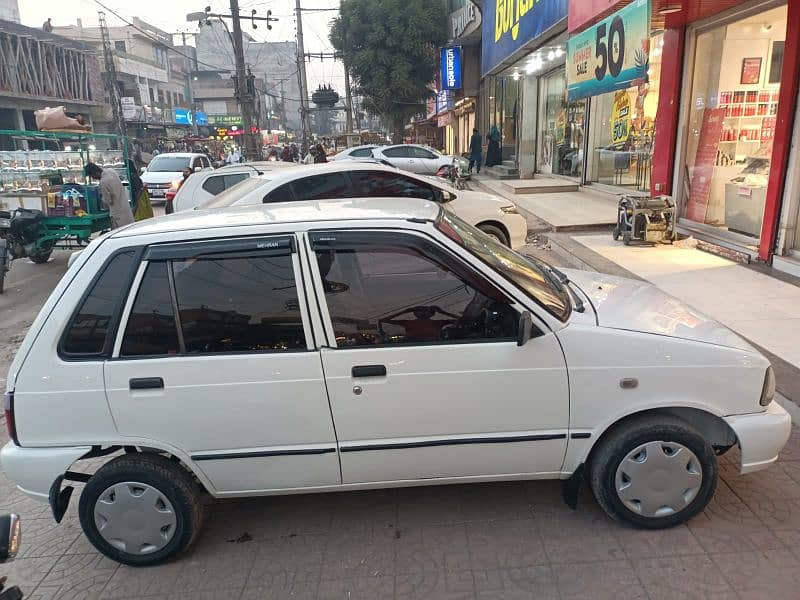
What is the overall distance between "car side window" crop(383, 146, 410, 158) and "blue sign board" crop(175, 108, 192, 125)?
49.3 m

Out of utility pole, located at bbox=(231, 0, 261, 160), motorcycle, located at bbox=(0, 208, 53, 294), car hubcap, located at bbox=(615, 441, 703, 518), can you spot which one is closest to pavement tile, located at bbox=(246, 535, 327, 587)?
car hubcap, located at bbox=(615, 441, 703, 518)

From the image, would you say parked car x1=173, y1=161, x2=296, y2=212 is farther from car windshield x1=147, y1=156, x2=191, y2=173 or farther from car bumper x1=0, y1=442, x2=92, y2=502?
car windshield x1=147, y1=156, x2=191, y2=173

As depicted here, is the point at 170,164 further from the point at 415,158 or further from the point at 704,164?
the point at 704,164

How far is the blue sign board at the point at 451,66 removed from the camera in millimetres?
28594

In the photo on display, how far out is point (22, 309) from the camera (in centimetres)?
798

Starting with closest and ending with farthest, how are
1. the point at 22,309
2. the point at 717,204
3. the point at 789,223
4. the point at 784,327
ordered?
1. the point at 784,327
2. the point at 789,223
3. the point at 22,309
4. the point at 717,204

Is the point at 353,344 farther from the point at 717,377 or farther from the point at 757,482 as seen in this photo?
the point at 757,482

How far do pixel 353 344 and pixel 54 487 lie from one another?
167 cm

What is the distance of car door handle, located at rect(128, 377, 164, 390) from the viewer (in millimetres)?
2738

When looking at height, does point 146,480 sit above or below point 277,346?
below

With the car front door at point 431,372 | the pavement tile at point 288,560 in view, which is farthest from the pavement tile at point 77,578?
the car front door at point 431,372

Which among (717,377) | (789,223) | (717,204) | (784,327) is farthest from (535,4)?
(717,377)

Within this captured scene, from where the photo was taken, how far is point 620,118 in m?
14.5

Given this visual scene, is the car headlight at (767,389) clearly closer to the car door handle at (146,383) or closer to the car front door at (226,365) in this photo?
the car front door at (226,365)
